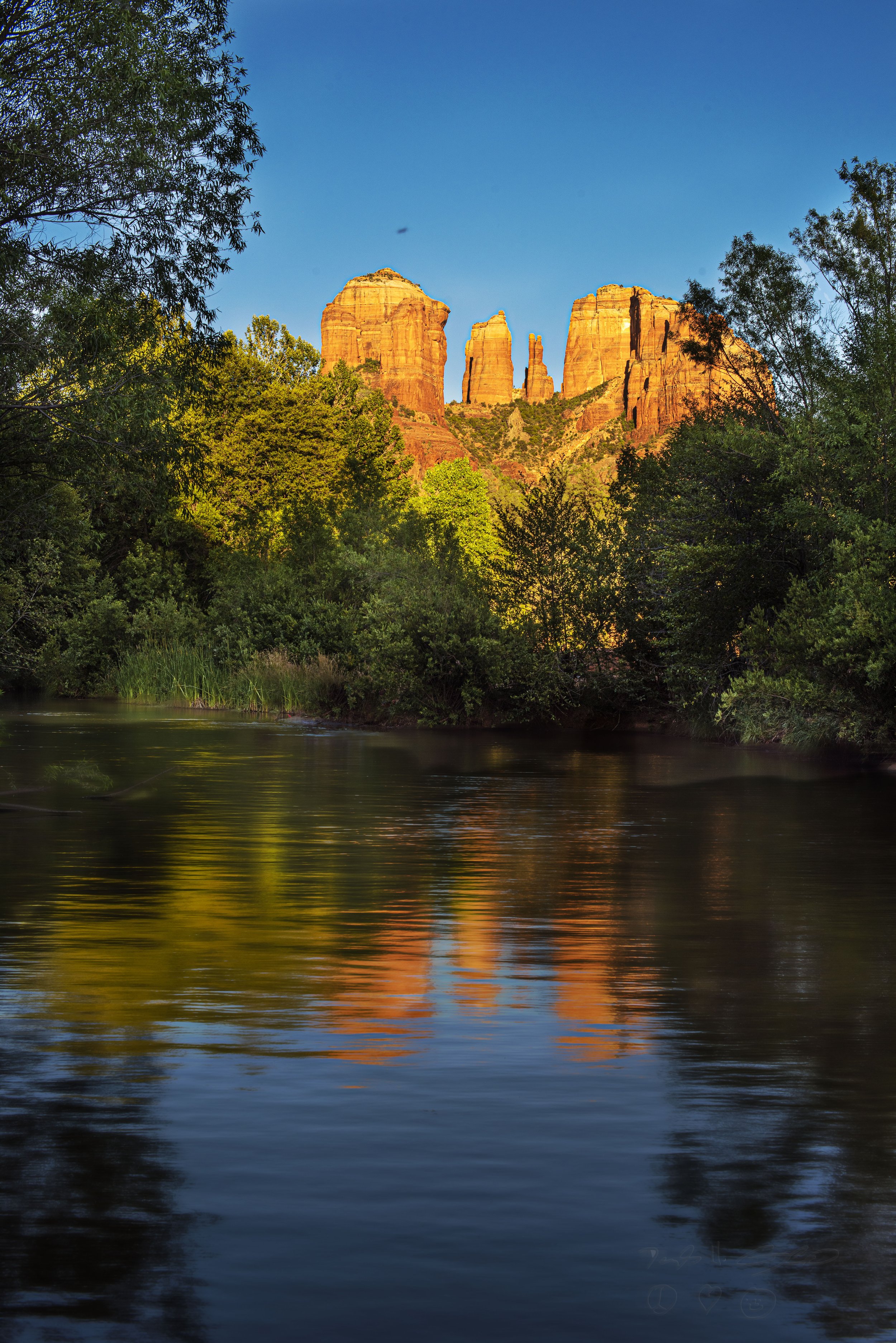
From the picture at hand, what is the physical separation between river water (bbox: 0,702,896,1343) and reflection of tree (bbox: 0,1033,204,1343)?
0.01 m

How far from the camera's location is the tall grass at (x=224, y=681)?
48375mm

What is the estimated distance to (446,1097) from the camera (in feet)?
22.7

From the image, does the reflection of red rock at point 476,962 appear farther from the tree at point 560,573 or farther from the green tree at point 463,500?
the green tree at point 463,500

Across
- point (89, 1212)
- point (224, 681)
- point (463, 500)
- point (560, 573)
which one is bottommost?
point (89, 1212)

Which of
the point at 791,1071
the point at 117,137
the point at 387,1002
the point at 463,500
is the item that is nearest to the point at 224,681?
the point at 117,137

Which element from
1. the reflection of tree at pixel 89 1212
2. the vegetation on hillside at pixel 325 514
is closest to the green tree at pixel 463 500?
the vegetation on hillside at pixel 325 514

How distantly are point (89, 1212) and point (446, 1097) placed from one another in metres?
1.93

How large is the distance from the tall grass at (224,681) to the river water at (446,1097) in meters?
30.9

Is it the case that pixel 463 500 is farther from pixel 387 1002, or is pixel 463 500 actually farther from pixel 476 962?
pixel 387 1002

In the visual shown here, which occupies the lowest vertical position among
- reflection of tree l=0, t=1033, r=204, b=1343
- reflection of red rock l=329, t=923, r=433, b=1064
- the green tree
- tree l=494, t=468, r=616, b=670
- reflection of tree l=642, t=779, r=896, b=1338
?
reflection of tree l=0, t=1033, r=204, b=1343

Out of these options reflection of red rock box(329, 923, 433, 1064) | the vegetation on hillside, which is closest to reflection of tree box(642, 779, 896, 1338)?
reflection of red rock box(329, 923, 433, 1064)

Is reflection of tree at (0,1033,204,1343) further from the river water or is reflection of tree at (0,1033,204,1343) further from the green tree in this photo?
the green tree

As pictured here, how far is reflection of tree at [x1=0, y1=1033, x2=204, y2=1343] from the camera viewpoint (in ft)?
15.0

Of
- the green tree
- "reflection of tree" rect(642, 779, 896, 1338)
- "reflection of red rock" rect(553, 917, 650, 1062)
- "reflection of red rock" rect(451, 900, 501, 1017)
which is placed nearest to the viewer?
"reflection of tree" rect(642, 779, 896, 1338)
